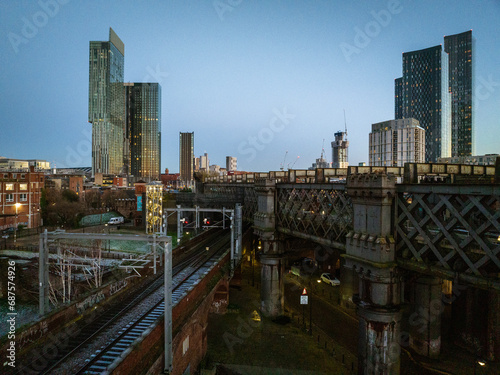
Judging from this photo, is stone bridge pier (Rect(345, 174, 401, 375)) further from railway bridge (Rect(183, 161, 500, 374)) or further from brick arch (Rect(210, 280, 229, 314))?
brick arch (Rect(210, 280, 229, 314))

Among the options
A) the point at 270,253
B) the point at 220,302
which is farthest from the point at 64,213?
the point at 270,253

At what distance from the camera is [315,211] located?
24750 mm

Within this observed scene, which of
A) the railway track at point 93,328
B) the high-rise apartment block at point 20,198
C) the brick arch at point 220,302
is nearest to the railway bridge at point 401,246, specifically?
the brick arch at point 220,302

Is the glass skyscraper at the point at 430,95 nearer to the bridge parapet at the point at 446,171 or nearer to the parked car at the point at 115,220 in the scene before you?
the parked car at the point at 115,220

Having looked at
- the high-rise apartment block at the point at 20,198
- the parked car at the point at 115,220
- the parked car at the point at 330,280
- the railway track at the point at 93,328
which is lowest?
the parked car at the point at 330,280

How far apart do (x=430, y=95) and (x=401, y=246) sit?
20253 cm

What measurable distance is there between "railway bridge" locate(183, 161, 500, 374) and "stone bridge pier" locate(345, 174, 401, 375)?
6 cm

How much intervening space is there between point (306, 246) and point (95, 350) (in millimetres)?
25973

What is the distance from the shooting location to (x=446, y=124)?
178125 millimetres

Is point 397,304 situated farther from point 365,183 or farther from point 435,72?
point 435,72

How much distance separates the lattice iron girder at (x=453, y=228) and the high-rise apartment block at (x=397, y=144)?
114663 millimetres

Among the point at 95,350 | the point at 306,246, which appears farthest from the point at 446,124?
the point at 95,350

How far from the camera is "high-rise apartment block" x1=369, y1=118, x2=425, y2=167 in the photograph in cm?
12219

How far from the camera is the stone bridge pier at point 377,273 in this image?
1656 cm
